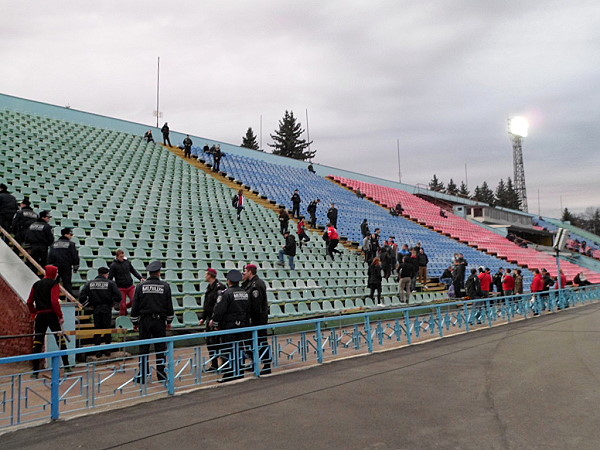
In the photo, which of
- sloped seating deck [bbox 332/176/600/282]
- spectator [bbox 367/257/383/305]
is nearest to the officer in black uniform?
spectator [bbox 367/257/383/305]

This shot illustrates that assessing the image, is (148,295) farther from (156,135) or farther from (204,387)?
(156,135)

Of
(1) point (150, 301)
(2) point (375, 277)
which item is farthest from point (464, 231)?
(1) point (150, 301)

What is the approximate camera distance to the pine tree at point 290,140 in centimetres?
6588

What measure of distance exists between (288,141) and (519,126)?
93.0 feet

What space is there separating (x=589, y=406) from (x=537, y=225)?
51.1 metres

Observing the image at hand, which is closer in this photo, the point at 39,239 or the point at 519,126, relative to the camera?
the point at 39,239

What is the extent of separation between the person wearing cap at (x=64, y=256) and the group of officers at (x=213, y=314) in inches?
33.1

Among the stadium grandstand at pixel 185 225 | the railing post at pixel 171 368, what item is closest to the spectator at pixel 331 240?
the stadium grandstand at pixel 185 225

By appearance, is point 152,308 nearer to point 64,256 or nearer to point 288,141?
point 64,256

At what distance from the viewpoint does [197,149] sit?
94.0ft

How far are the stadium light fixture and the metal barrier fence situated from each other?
55.4m

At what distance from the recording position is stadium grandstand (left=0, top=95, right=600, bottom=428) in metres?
10.7

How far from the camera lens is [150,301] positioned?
23.5 ft

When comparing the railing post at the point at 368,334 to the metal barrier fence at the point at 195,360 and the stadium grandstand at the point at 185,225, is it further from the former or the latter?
the stadium grandstand at the point at 185,225
